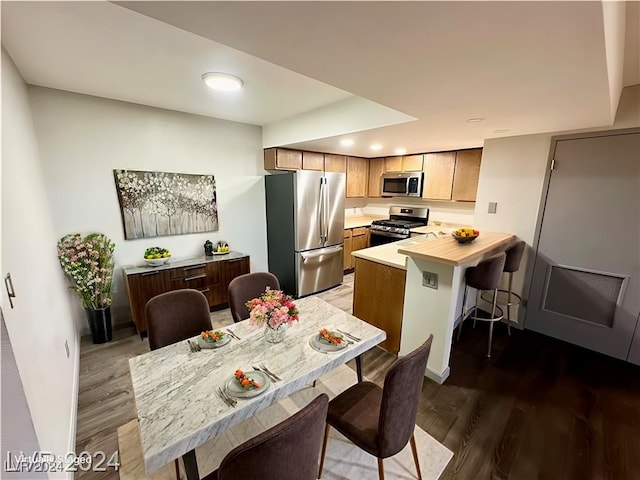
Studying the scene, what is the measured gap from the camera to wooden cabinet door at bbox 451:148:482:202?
12.3 feet

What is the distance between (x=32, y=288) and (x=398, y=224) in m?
4.26

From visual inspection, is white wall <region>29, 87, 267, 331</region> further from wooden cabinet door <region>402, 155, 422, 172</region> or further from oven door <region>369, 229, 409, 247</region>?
wooden cabinet door <region>402, 155, 422, 172</region>

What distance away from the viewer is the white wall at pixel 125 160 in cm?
254

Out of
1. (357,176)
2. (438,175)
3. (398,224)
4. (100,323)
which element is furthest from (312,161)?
(100,323)

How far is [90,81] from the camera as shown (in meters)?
2.23

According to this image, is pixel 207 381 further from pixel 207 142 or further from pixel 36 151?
pixel 207 142

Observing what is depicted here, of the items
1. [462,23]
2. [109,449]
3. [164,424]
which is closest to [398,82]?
[462,23]

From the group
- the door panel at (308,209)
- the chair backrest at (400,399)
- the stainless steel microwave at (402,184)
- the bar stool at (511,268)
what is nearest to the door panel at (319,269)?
the door panel at (308,209)

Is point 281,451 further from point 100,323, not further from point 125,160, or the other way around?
point 125,160

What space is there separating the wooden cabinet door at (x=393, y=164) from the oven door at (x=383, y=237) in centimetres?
113

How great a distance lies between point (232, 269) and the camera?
346 cm

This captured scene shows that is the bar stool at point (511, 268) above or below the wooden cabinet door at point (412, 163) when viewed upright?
below

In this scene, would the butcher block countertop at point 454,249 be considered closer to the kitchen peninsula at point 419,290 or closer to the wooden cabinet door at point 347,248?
the kitchen peninsula at point 419,290

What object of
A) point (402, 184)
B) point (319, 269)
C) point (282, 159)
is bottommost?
point (319, 269)
